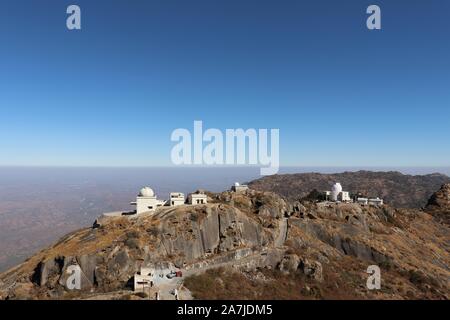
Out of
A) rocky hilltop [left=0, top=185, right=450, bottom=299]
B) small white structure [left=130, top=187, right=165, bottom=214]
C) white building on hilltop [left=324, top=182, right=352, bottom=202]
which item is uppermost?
small white structure [left=130, top=187, right=165, bottom=214]

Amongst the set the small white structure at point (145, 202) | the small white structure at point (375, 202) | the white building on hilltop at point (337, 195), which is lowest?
the small white structure at point (375, 202)

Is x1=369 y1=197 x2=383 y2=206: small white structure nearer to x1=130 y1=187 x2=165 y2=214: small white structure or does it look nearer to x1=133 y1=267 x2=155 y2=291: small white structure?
x1=130 y1=187 x2=165 y2=214: small white structure

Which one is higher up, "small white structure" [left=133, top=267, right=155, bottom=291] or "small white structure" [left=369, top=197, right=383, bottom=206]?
"small white structure" [left=369, top=197, right=383, bottom=206]

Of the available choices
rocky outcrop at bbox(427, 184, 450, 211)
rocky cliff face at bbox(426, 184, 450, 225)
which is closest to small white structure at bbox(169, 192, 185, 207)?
rocky cliff face at bbox(426, 184, 450, 225)

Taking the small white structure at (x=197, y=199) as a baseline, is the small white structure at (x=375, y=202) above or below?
below

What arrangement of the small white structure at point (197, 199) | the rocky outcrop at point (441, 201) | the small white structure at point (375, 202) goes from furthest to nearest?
the rocky outcrop at point (441, 201)
the small white structure at point (375, 202)
the small white structure at point (197, 199)

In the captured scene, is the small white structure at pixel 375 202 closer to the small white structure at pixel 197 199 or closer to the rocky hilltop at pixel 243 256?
the rocky hilltop at pixel 243 256

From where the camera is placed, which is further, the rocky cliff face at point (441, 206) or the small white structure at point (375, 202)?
the rocky cliff face at point (441, 206)

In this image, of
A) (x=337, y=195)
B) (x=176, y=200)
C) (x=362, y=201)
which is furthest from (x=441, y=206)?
(x=176, y=200)

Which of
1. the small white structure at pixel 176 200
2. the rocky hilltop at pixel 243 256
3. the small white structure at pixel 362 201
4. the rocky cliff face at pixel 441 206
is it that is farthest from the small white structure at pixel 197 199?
the rocky cliff face at pixel 441 206
